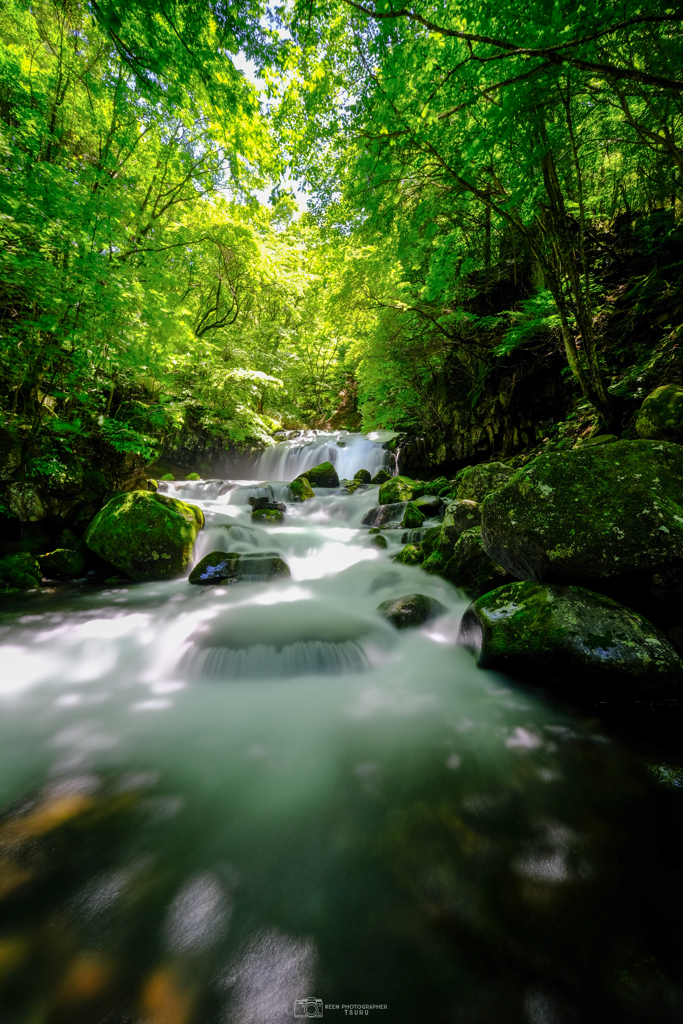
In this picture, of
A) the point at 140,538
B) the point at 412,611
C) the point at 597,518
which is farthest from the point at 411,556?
the point at 140,538

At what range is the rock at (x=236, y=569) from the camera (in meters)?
5.79

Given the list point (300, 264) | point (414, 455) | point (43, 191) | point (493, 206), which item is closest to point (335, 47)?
point (493, 206)

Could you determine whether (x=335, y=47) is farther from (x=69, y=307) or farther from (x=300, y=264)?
(x=300, y=264)

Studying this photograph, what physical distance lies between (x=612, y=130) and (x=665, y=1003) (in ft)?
34.8

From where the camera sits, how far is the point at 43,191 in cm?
448

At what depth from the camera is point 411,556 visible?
603 cm

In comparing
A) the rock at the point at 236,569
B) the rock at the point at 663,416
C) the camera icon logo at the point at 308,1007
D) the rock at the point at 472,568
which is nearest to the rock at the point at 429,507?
the rock at the point at 472,568

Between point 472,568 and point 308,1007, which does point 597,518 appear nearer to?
point 472,568

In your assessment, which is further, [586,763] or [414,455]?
[414,455]

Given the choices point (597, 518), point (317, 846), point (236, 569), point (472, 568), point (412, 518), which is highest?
point (597, 518)

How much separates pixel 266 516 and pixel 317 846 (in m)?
7.66

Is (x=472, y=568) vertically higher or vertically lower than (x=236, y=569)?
higher

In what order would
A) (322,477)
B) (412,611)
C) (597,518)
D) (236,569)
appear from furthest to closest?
(322,477) < (236,569) < (412,611) < (597,518)

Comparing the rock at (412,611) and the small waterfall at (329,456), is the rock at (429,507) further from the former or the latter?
the small waterfall at (329,456)
